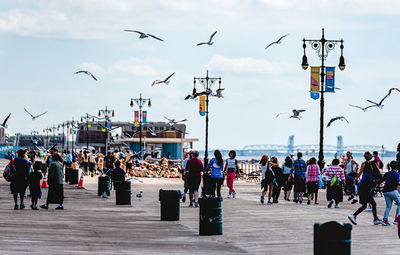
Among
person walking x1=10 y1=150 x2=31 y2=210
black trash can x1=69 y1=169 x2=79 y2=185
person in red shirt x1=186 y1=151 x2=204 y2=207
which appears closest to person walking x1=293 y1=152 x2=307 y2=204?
person in red shirt x1=186 y1=151 x2=204 y2=207

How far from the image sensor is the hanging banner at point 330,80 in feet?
128

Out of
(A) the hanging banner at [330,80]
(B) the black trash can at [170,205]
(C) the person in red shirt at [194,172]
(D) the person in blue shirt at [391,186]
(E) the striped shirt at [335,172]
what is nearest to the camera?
(D) the person in blue shirt at [391,186]

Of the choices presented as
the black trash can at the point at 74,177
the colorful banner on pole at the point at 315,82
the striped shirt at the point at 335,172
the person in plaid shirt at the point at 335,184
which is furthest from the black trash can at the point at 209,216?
the black trash can at the point at 74,177

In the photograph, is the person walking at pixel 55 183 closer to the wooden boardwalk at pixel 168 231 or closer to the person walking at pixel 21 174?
the wooden boardwalk at pixel 168 231

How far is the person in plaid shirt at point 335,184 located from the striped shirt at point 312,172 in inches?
35.4

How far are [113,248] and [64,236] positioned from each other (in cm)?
229

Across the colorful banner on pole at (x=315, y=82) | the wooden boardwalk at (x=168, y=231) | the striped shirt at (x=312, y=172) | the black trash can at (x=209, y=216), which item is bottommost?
the wooden boardwalk at (x=168, y=231)

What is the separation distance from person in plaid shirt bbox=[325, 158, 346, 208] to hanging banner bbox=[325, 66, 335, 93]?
39.5 feet

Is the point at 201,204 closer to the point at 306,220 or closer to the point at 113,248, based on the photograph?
the point at 113,248

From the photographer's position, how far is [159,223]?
2023 cm

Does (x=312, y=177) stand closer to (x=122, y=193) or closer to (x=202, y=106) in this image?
(x=122, y=193)

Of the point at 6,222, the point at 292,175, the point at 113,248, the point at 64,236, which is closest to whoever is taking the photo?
the point at 113,248

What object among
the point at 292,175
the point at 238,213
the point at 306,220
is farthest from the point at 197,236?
the point at 292,175

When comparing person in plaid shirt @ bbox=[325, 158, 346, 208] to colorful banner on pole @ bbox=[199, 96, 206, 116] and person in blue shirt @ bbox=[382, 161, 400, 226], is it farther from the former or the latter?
colorful banner on pole @ bbox=[199, 96, 206, 116]
